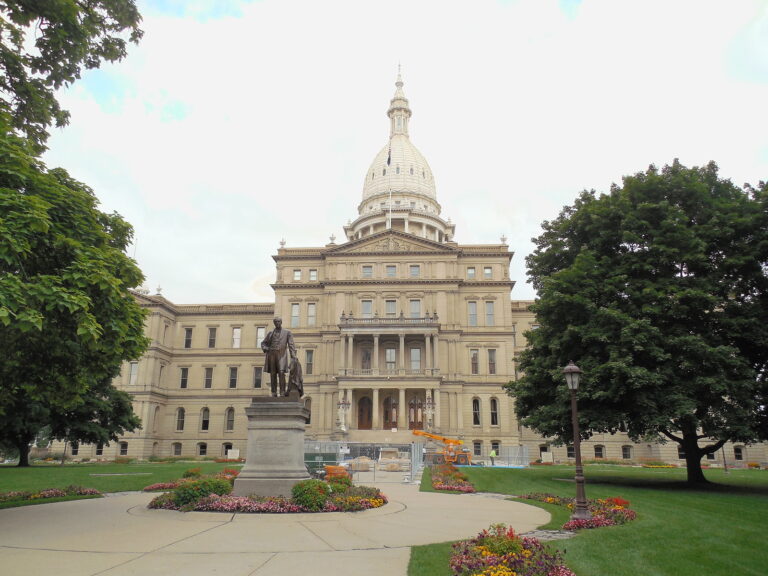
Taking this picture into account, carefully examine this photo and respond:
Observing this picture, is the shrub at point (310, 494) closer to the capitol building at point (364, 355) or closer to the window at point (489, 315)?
the capitol building at point (364, 355)

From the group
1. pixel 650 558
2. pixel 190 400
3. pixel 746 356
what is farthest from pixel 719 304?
pixel 190 400

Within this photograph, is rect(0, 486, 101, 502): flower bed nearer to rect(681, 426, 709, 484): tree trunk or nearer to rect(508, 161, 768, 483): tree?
rect(508, 161, 768, 483): tree

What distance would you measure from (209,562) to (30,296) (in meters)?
6.54

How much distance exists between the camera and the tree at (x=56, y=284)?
11.7 meters

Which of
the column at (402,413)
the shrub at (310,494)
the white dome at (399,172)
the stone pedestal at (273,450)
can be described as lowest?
the shrub at (310,494)

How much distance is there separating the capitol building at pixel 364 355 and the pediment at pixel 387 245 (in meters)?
0.12

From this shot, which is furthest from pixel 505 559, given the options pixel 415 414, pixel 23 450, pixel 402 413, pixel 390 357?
pixel 390 357

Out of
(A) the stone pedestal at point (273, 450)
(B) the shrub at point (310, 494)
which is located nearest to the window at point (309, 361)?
(A) the stone pedestal at point (273, 450)

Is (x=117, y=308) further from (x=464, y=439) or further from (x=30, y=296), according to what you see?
(x=464, y=439)

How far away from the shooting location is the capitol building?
198 ft

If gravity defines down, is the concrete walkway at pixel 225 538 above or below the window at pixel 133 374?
below

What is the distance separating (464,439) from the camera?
60156 mm

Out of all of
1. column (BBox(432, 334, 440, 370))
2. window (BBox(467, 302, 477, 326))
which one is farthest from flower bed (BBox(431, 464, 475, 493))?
window (BBox(467, 302, 477, 326))

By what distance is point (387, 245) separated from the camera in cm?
6581
